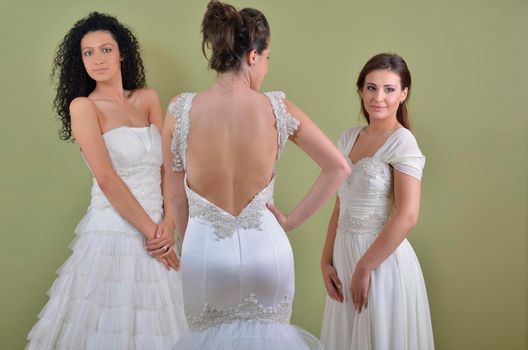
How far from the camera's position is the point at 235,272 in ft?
7.91

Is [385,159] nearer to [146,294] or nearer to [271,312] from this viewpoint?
[271,312]

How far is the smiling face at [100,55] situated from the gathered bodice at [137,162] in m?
0.31

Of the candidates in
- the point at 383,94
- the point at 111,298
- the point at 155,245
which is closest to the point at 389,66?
the point at 383,94

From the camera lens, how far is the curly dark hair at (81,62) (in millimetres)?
3400

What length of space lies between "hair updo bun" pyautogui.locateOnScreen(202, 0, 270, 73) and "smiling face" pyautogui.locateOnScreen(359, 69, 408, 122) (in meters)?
0.82

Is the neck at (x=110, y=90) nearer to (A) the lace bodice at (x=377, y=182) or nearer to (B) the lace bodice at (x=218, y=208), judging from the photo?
(B) the lace bodice at (x=218, y=208)

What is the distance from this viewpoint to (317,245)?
3.81m

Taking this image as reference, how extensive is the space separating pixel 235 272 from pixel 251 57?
74cm

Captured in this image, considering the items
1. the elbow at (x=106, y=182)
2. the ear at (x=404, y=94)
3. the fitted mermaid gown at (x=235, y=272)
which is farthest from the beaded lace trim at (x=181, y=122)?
the ear at (x=404, y=94)

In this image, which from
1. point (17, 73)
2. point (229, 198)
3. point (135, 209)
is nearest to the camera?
point (229, 198)

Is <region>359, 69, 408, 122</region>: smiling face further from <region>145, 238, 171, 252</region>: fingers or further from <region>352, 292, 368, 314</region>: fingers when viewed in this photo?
<region>145, 238, 171, 252</region>: fingers

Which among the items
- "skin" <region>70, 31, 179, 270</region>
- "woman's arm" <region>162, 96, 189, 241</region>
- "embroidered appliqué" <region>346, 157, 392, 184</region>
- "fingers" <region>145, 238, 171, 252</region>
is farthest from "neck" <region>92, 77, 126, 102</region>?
"embroidered appliqué" <region>346, 157, 392, 184</region>

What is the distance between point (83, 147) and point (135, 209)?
0.37 m

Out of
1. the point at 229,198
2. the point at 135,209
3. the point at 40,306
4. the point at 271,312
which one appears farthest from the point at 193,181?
the point at 40,306
